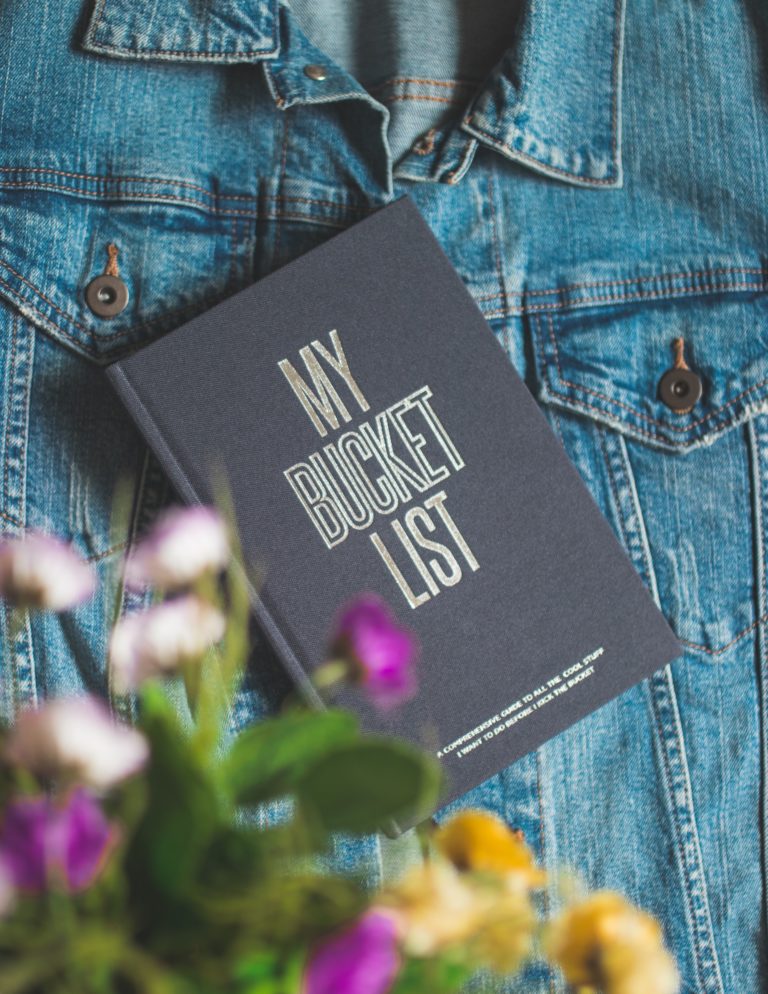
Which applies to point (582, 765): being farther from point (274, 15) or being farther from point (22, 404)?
point (274, 15)

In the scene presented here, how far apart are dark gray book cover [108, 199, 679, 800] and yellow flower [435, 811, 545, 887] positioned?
33 centimetres

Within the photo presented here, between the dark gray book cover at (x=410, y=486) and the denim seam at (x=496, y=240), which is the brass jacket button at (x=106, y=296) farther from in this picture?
the denim seam at (x=496, y=240)

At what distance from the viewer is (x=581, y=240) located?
2.44ft

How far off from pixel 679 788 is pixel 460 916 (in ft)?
1.73

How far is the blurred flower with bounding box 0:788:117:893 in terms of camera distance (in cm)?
26

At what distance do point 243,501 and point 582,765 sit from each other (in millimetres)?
328

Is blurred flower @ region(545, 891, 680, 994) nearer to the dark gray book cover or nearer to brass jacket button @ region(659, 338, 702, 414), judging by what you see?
the dark gray book cover

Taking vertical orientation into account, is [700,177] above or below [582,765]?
above

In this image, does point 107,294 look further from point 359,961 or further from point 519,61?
point 359,961

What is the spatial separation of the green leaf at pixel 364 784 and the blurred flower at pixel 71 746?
0.19 feet

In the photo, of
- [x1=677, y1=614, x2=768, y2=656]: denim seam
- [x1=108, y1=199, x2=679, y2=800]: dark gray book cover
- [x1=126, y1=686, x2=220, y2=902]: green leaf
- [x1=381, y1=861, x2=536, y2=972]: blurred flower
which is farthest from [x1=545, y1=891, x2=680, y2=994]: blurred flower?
[x1=677, y1=614, x2=768, y2=656]: denim seam

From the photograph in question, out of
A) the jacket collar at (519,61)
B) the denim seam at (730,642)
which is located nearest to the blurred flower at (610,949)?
the denim seam at (730,642)

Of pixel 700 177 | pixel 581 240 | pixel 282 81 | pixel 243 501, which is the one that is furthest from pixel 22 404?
pixel 700 177

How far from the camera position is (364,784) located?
0.98ft
